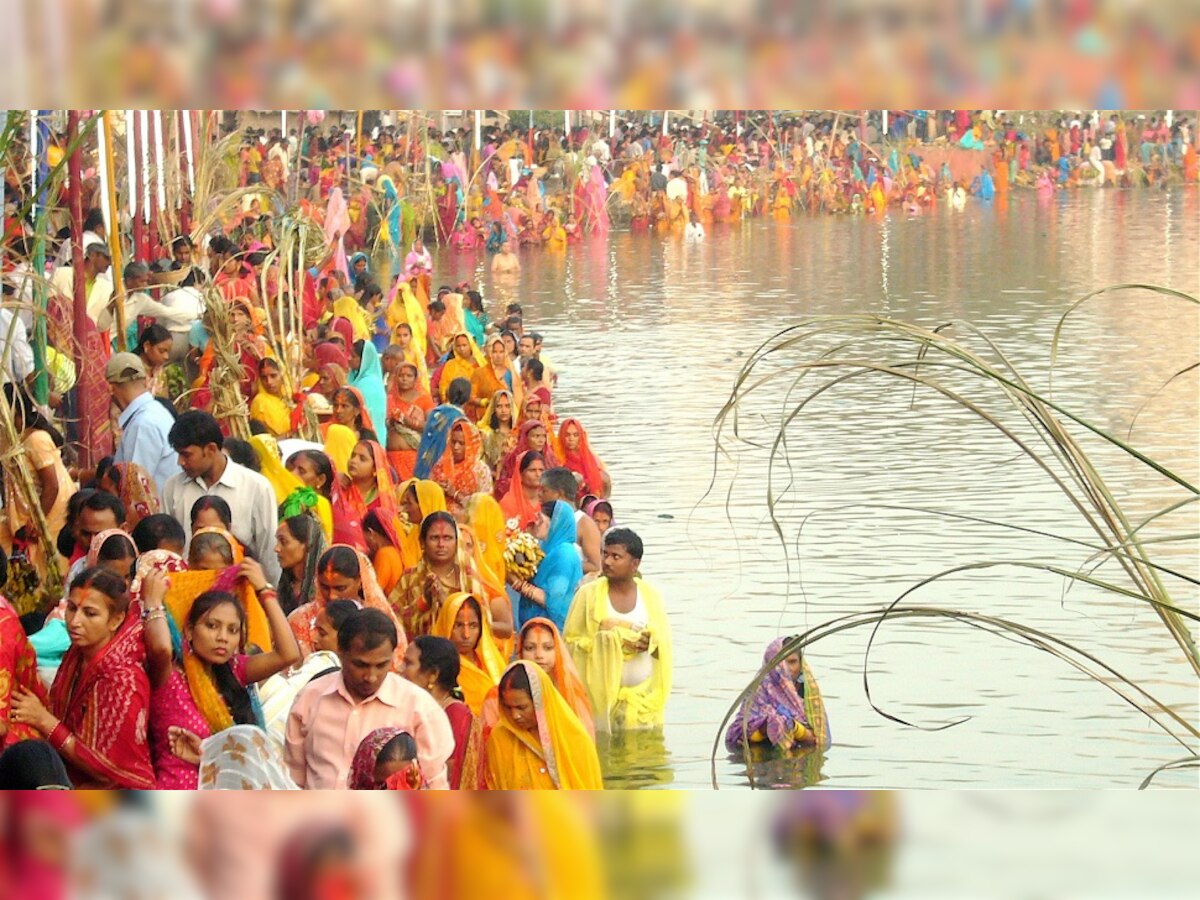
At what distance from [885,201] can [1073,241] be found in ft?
1.96

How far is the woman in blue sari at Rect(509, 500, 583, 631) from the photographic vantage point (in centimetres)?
475

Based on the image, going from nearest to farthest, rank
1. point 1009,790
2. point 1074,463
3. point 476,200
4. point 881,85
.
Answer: point 1074,463 < point 881,85 < point 1009,790 < point 476,200

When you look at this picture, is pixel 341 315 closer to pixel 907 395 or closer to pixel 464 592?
pixel 464 592

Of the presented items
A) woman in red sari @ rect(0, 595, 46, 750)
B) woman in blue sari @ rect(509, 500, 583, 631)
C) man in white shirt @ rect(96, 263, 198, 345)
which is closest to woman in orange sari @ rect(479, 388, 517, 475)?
woman in blue sari @ rect(509, 500, 583, 631)

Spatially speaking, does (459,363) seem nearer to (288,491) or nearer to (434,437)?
(434,437)

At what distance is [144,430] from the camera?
479cm

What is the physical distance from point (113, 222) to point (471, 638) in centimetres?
161

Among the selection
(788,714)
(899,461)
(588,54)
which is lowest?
(788,714)

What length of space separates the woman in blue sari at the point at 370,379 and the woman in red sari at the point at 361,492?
116 mm

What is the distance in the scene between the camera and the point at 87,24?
→ 5.13 feet

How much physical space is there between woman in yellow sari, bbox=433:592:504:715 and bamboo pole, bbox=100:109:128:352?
1246 mm

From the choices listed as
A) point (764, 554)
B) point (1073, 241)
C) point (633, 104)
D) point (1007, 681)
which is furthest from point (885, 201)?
point (633, 104)

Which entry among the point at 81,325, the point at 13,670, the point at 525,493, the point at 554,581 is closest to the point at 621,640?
the point at 554,581

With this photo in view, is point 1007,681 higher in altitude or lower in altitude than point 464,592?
lower
